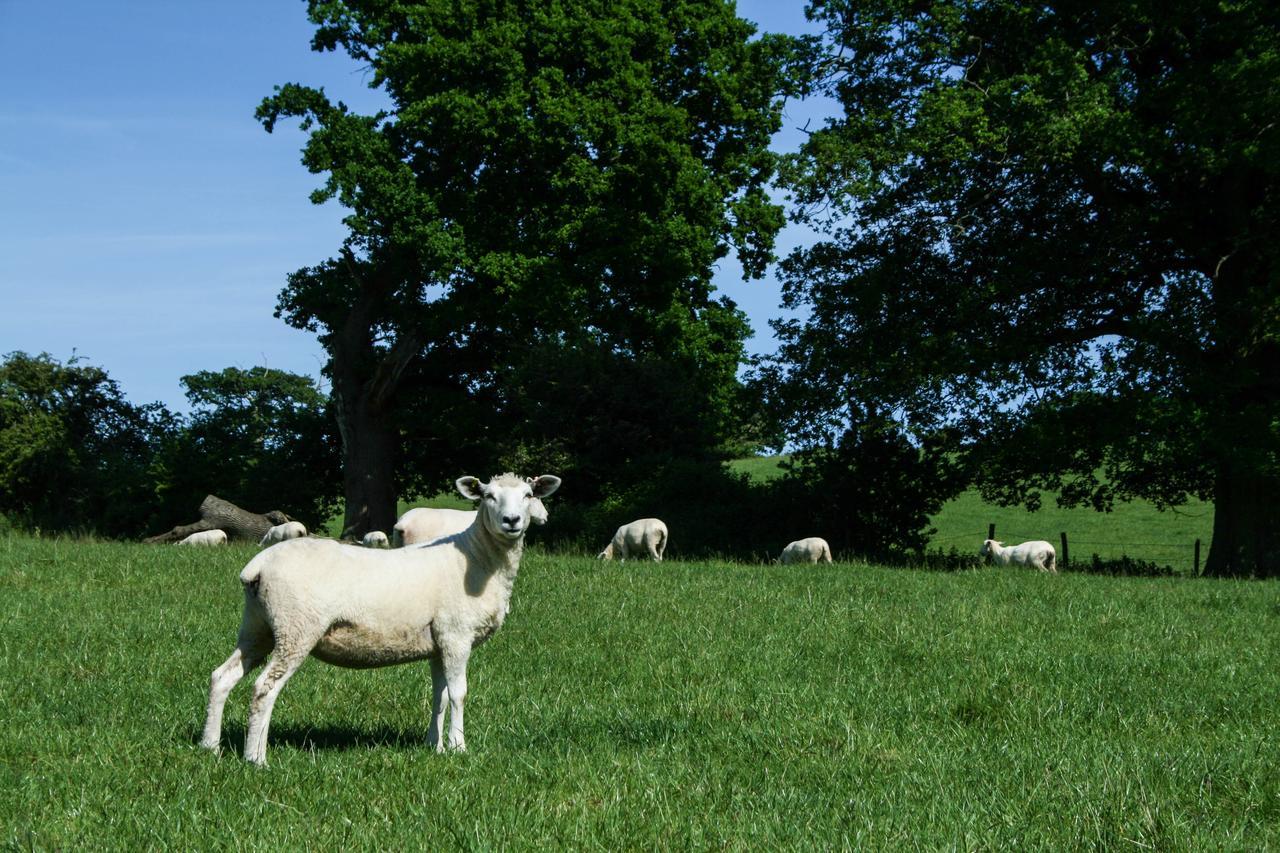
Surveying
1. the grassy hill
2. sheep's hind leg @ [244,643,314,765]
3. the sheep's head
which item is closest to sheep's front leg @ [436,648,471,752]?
the sheep's head

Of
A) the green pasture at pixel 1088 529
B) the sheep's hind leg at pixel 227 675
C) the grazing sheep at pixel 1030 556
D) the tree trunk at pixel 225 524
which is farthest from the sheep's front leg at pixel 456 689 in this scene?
the green pasture at pixel 1088 529

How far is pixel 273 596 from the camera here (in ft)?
21.3

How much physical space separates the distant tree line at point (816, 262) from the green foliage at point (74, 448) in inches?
495

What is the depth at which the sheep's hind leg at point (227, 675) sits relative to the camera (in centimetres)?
657

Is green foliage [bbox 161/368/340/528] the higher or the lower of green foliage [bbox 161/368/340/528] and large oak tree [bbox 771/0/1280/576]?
the lower

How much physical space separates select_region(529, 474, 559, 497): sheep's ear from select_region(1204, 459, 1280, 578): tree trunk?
18.7 m

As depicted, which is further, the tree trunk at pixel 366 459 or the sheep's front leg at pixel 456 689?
the tree trunk at pixel 366 459

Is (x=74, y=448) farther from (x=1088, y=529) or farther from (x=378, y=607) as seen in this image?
(x=378, y=607)

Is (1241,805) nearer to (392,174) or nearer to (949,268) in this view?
(949,268)

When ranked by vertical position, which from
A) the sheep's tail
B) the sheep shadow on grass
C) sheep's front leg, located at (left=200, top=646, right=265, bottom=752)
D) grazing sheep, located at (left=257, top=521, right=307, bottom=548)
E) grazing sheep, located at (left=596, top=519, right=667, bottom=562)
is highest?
the sheep's tail

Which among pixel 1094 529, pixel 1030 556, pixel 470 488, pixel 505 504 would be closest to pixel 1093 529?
pixel 1094 529

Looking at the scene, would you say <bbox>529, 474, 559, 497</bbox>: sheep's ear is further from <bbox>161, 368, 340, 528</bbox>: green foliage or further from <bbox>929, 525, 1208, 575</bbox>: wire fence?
<bbox>929, 525, 1208, 575</bbox>: wire fence

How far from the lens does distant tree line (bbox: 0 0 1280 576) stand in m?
21.8

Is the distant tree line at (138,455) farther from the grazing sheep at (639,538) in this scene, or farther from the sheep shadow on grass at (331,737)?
the sheep shadow on grass at (331,737)
